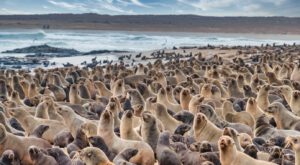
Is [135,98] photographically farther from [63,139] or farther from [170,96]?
[63,139]

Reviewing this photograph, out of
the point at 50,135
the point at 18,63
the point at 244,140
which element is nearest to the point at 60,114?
the point at 50,135

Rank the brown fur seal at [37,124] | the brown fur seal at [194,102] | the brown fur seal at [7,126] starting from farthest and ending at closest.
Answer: the brown fur seal at [194,102] → the brown fur seal at [37,124] → the brown fur seal at [7,126]

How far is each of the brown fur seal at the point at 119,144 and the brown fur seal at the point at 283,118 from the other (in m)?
3.21

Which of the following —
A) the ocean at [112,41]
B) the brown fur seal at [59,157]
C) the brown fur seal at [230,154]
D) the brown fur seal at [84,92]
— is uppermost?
the brown fur seal at [230,154]

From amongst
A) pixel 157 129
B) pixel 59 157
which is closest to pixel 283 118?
pixel 157 129

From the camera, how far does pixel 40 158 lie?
21.8 feet

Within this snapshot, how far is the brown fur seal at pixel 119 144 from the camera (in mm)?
7309

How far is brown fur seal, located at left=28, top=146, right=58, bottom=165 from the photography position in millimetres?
6621

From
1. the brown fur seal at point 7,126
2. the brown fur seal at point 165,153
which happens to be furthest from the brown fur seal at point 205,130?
the brown fur seal at point 7,126

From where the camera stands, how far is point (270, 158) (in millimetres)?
6906

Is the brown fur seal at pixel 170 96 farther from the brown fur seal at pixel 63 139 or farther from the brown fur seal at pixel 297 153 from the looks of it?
the brown fur seal at pixel 297 153

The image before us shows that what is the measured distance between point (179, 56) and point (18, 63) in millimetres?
10035

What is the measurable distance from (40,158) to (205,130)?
8.92 feet

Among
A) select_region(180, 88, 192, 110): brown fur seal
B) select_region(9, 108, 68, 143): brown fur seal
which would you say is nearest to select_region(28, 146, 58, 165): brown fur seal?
select_region(9, 108, 68, 143): brown fur seal
